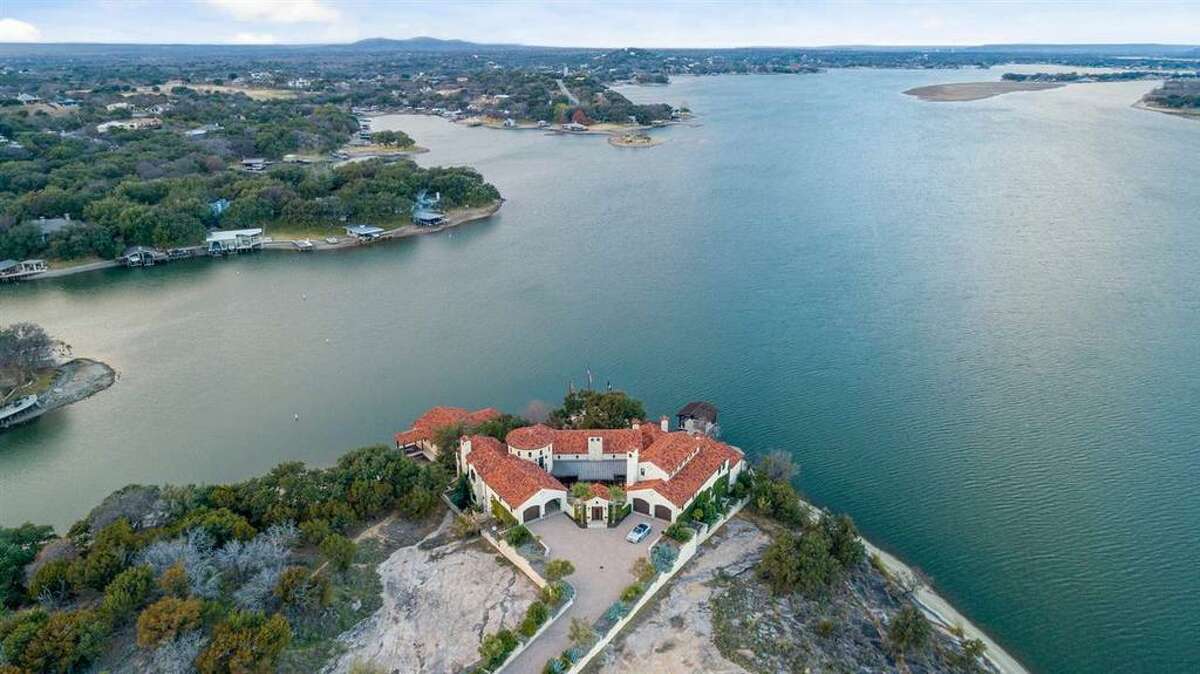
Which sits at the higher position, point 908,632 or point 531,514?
point 531,514

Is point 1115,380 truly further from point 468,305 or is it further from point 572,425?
point 468,305

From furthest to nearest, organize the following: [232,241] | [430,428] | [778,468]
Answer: [232,241] < [430,428] < [778,468]

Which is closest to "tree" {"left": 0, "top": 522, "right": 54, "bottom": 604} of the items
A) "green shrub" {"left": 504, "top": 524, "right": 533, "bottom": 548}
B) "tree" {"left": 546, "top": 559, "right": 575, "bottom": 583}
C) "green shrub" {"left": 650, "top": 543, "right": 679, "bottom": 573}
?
"green shrub" {"left": 504, "top": 524, "right": 533, "bottom": 548}

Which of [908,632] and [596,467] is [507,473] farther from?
[908,632]

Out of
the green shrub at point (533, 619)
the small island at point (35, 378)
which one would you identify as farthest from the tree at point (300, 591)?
the small island at point (35, 378)

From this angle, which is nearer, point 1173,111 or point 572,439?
point 572,439

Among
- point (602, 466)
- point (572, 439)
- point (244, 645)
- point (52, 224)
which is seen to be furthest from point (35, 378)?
point (602, 466)

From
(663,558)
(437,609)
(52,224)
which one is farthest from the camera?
(52,224)

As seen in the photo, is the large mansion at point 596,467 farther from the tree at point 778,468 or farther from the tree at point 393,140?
the tree at point 393,140
